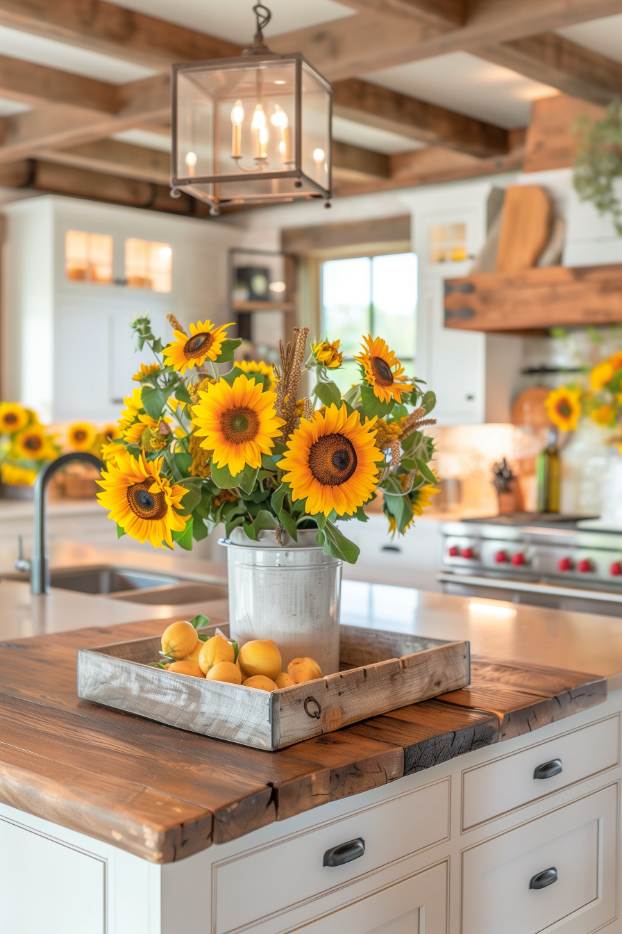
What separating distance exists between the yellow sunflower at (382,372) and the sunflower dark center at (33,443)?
7.35 ft

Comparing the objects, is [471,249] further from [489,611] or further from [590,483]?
[489,611]

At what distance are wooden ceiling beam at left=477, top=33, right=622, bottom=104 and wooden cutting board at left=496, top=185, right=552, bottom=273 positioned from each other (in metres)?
0.59

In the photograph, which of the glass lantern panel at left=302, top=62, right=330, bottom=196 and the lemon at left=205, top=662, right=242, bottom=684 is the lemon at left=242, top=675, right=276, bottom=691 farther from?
the glass lantern panel at left=302, top=62, right=330, bottom=196

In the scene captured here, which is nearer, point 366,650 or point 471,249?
point 366,650

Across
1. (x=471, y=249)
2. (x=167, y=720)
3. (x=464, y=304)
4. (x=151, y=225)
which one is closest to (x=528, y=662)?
(x=167, y=720)

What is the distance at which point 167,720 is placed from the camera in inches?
61.7

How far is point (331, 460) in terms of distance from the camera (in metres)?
1.54

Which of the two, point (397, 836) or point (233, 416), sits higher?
point (233, 416)

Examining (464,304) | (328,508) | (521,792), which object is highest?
(464,304)

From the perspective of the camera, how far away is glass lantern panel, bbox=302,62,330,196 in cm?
257

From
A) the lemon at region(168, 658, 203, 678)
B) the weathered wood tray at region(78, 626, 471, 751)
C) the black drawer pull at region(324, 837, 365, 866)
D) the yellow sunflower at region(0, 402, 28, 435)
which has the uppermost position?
the yellow sunflower at region(0, 402, 28, 435)

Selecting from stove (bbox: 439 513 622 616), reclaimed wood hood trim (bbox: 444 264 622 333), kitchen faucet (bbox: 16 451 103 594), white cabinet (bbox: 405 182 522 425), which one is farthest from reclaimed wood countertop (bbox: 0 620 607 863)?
white cabinet (bbox: 405 182 522 425)

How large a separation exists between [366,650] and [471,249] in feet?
13.2

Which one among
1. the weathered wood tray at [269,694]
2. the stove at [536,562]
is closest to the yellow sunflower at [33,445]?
the stove at [536,562]
